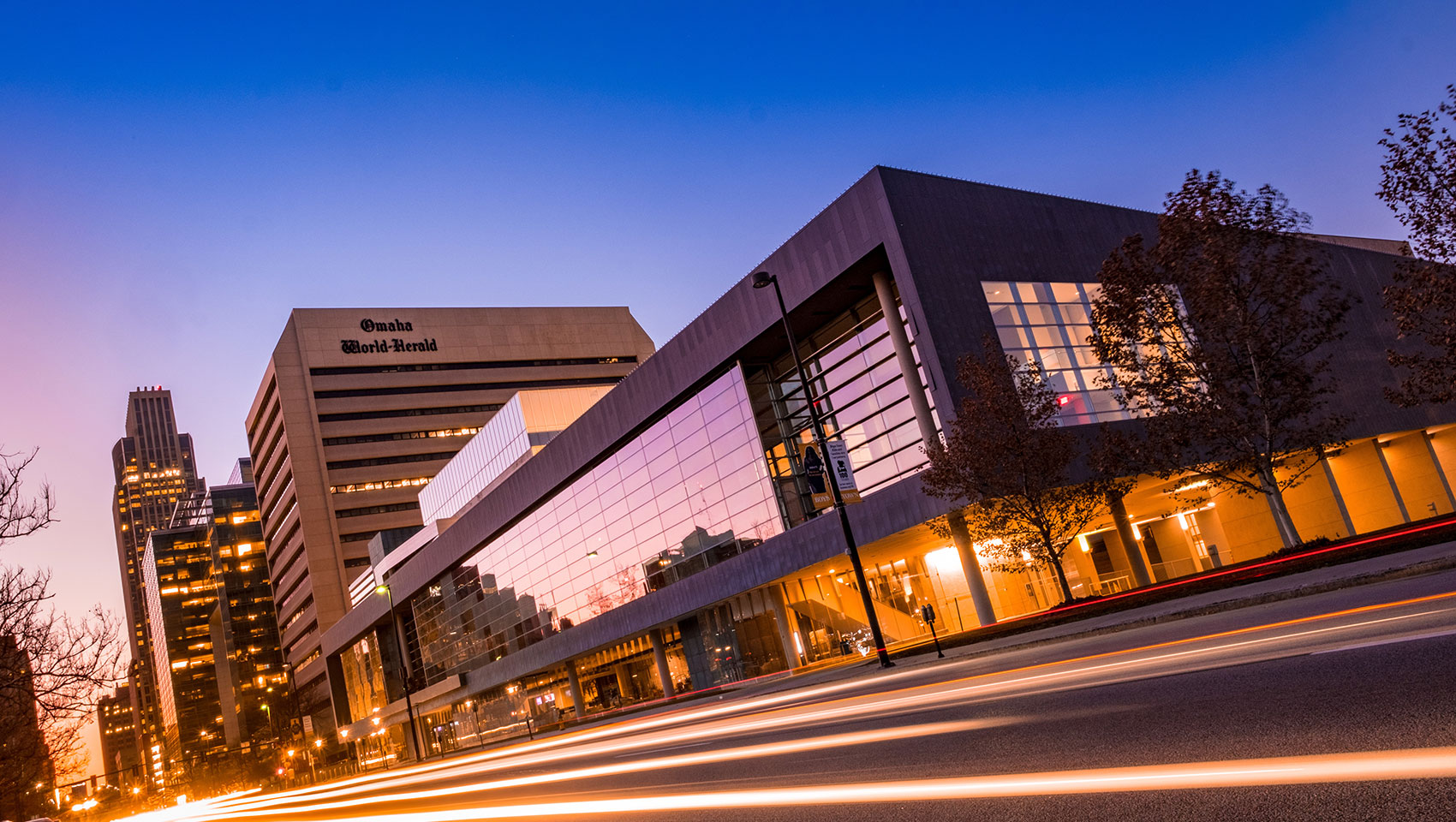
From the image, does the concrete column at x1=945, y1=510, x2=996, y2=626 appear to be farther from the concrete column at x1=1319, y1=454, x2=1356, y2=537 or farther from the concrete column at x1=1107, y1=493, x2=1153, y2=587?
the concrete column at x1=1319, y1=454, x2=1356, y2=537

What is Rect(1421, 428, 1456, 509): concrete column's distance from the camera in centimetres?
4684

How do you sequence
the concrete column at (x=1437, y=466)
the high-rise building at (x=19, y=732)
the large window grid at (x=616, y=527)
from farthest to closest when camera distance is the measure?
the concrete column at (x=1437, y=466) → the large window grid at (x=616, y=527) → the high-rise building at (x=19, y=732)

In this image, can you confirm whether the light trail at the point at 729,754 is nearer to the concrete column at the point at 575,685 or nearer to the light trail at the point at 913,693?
the light trail at the point at 913,693

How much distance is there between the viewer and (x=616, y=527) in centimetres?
5056

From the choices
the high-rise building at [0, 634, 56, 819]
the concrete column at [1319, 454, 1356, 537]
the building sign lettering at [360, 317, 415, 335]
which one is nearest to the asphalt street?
the high-rise building at [0, 634, 56, 819]

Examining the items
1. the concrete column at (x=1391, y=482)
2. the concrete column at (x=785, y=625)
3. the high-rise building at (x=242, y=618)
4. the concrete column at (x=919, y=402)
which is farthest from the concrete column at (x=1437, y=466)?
the high-rise building at (x=242, y=618)

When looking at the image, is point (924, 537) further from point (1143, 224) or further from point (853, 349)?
point (1143, 224)

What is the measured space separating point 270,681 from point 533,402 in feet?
497

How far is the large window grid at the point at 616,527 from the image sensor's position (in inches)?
1657

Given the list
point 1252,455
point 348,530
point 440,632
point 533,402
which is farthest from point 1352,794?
point 348,530

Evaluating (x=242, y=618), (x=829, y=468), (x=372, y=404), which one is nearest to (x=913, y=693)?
(x=829, y=468)

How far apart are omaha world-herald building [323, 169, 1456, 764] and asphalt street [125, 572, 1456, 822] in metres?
19.4

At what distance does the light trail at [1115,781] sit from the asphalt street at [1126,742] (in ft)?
0.06

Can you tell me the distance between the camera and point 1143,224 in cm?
4334
